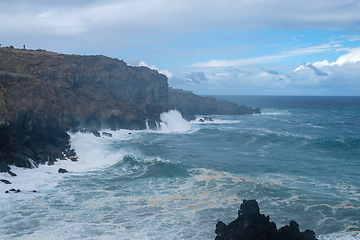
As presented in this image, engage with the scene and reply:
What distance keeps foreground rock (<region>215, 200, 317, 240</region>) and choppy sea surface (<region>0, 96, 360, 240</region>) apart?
266 centimetres

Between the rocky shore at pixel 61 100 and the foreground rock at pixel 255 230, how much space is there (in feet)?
74.5

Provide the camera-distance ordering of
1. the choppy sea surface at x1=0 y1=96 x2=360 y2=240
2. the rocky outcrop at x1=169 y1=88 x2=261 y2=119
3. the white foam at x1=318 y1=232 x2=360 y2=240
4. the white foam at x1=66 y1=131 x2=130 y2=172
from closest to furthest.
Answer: the white foam at x1=318 y1=232 x2=360 y2=240, the choppy sea surface at x1=0 y1=96 x2=360 y2=240, the white foam at x1=66 y1=131 x2=130 y2=172, the rocky outcrop at x1=169 y1=88 x2=261 y2=119

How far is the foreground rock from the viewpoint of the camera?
14117 millimetres

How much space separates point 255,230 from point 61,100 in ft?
148

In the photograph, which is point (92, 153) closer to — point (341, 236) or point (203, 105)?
point (341, 236)

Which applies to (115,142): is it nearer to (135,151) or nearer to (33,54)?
(135,151)

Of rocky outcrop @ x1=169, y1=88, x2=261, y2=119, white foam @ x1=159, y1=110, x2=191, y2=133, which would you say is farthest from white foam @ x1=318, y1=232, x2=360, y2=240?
rocky outcrop @ x1=169, y1=88, x2=261, y2=119

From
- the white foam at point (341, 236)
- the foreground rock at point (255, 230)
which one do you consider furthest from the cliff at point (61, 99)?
the white foam at point (341, 236)

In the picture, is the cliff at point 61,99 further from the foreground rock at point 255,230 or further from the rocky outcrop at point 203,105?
the foreground rock at point 255,230

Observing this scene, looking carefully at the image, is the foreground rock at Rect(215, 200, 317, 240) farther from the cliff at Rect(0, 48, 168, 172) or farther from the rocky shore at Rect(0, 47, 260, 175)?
the cliff at Rect(0, 48, 168, 172)

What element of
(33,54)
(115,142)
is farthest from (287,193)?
(33,54)

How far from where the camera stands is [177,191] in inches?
960

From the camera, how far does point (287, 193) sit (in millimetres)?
23281

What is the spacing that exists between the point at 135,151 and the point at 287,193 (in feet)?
74.4
